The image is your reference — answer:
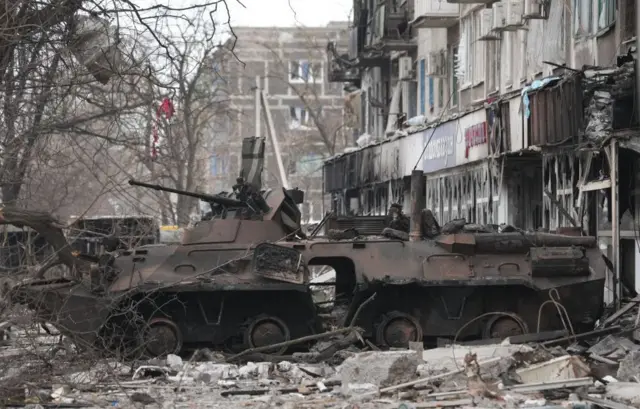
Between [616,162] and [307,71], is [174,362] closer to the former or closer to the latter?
[616,162]

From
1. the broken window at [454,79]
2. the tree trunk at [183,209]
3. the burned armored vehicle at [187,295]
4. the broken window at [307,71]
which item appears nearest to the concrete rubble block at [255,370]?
the burned armored vehicle at [187,295]

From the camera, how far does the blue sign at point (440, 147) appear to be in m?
28.3

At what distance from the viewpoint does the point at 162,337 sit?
17797 mm

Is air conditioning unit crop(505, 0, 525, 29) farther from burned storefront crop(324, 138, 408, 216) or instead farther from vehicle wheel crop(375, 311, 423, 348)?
vehicle wheel crop(375, 311, 423, 348)

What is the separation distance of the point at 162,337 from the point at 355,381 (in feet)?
13.7

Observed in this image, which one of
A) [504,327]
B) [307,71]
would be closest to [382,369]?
[504,327]

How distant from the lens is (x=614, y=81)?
18.8 metres

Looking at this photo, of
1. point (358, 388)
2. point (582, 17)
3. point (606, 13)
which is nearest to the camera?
point (358, 388)

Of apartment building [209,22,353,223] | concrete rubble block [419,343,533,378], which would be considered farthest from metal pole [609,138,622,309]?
apartment building [209,22,353,223]

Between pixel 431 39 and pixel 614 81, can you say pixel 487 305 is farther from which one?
pixel 431 39

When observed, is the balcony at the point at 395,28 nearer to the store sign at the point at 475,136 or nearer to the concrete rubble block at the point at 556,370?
A: the store sign at the point at 475,136

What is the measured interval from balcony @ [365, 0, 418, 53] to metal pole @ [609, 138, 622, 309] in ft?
62.7

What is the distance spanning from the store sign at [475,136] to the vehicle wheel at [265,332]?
28.1ft

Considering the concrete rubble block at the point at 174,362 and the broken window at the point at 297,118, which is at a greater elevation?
the broken window at the point at 297,118
